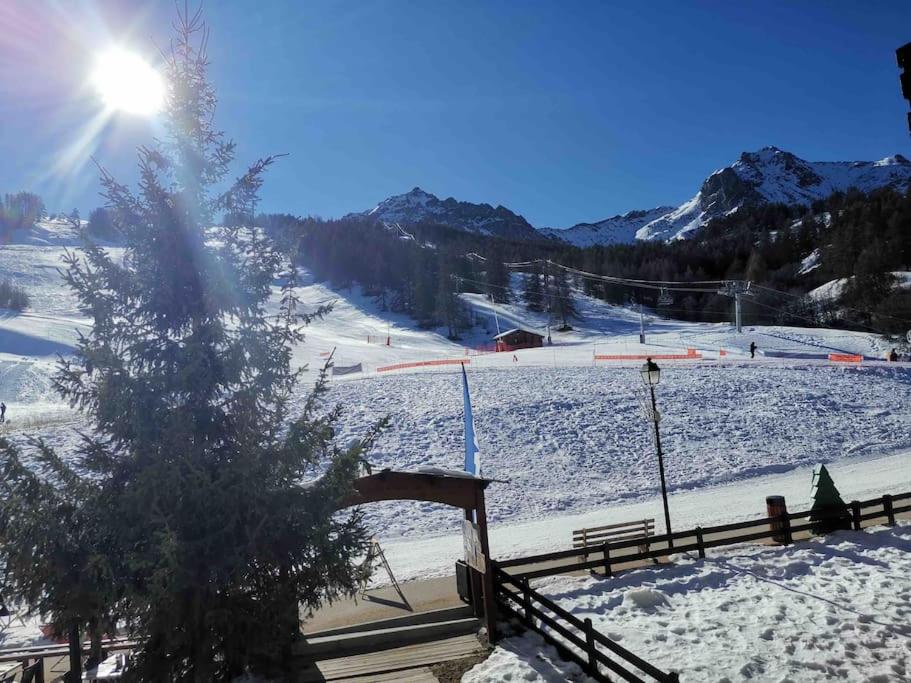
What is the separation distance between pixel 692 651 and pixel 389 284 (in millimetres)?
97677

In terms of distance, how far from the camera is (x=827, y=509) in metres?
15.1

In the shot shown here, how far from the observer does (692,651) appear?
32.4 feet

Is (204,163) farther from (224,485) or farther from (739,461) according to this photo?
(739,461)

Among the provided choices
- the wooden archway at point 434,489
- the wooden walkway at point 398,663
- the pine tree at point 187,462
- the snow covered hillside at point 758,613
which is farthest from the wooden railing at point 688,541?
the pine tree at point 187,462

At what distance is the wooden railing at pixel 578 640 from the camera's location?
796cm

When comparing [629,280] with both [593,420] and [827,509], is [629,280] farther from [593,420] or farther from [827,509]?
[827,509]

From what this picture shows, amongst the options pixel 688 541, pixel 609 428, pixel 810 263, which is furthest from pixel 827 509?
pixel 810 263

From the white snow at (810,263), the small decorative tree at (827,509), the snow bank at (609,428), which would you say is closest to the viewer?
the small decorative tree at (827,509)

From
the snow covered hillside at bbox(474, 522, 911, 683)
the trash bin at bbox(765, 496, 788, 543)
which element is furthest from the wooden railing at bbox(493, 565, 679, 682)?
the trash bin at bbox(765, 496, 788, 543)

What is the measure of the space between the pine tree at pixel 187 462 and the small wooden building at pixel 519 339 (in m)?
57.5

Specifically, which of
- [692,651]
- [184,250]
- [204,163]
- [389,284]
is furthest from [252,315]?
[389,284]

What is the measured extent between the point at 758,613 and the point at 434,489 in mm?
6348

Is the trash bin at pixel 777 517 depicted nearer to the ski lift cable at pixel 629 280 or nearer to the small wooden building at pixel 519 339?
the small wooden building at pixel 519 339

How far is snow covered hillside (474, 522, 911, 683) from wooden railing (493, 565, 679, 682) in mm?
308
